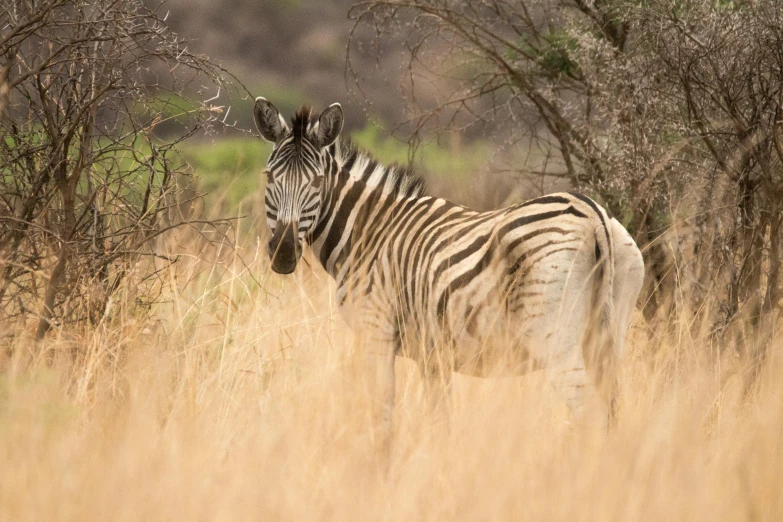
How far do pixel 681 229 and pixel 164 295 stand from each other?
3426 millimetres

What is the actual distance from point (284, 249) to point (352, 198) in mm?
655

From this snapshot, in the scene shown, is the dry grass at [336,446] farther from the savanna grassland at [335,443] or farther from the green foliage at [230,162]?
the green foliage at [230,162]

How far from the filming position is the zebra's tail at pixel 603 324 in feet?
12.7

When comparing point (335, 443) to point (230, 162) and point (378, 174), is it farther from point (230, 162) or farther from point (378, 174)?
point (230, 162)

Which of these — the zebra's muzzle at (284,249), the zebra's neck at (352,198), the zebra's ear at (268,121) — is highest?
the zebra's ear at (268,121)

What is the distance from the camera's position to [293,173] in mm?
4684

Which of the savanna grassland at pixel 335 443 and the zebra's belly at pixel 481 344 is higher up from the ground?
the zebra's belly at pixel 481 344

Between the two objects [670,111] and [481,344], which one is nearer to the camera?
[481,344]

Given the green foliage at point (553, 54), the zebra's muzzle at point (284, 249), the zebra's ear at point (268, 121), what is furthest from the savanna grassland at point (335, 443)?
the green foliage at point (553, 54)

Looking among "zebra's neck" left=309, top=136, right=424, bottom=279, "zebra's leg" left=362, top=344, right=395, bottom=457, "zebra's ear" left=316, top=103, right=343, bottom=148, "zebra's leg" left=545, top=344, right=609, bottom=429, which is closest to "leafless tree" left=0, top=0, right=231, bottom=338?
"zebra's ear" left=316, top=103, right=343, bottom=148

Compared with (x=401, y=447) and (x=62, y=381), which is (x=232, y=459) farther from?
(x=62, y=381)

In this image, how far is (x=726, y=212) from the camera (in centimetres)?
523

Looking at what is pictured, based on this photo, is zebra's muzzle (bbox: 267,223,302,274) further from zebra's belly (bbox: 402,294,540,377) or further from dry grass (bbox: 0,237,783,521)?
zebra's belly (bbox: 402,294,540,377)

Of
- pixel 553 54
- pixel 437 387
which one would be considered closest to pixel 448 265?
pixel 437 387
